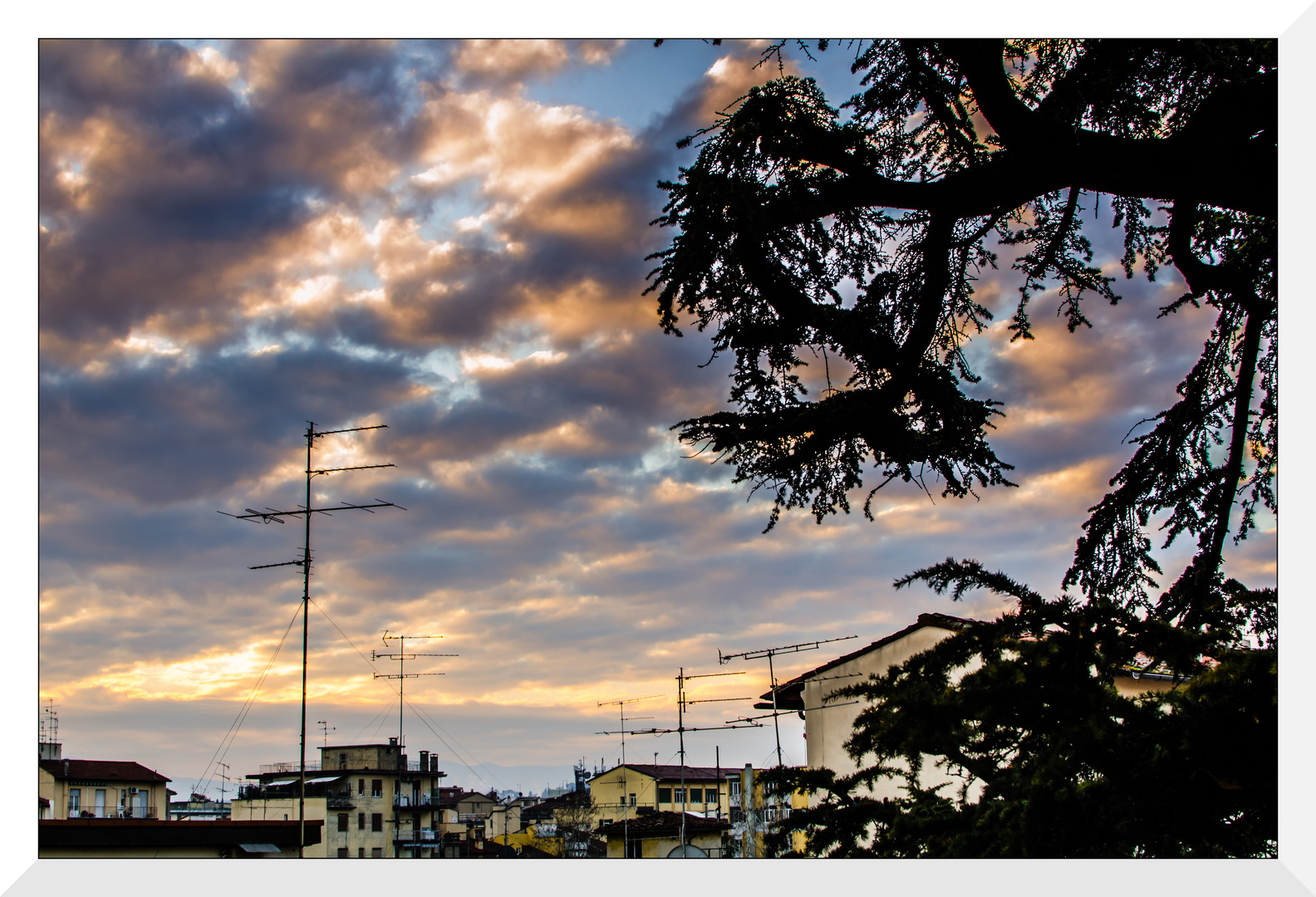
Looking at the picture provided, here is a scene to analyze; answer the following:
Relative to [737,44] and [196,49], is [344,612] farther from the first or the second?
[737,44]

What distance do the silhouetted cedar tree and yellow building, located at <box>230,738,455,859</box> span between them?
2492 cm

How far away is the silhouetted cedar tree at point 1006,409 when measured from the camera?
2.22m

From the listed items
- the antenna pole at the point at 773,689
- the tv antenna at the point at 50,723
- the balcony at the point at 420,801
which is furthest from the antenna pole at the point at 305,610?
the balcony at the point at 420,801

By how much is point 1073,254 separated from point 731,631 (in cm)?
497

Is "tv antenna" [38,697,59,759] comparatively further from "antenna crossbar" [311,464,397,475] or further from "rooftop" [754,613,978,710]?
"rooftop" [754,613,978,710]

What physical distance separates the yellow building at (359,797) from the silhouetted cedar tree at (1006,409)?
24.9 m

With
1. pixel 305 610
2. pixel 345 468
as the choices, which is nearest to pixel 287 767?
pixel 345 468

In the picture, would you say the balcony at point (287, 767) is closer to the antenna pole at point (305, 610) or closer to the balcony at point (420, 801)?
the balcony at point (420, 801)

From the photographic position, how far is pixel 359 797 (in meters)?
31.4

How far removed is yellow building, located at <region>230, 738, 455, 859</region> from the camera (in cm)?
2744

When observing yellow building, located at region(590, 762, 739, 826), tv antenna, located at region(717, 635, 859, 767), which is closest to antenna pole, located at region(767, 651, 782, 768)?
tv antenna, located at region(717, 635, 859, 767)

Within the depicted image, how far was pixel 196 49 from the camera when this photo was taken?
486 centimetres

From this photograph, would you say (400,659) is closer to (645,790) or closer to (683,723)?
(683,723)
